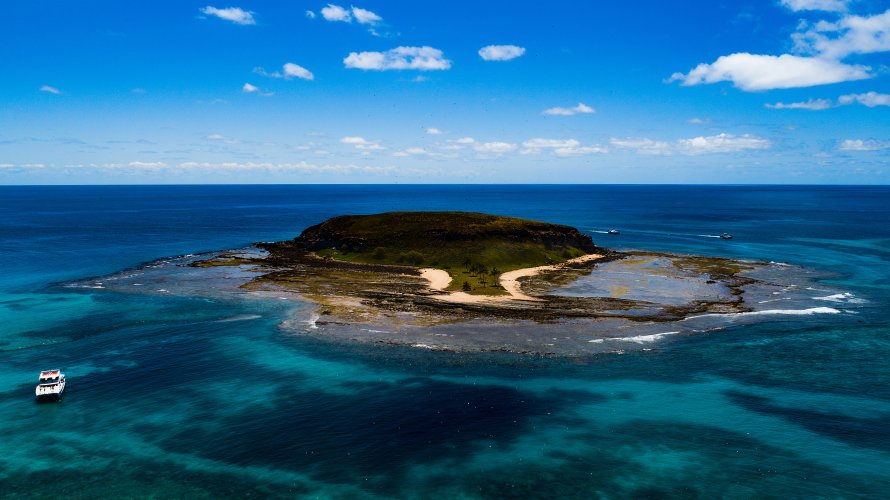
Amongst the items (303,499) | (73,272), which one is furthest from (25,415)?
(73,272)

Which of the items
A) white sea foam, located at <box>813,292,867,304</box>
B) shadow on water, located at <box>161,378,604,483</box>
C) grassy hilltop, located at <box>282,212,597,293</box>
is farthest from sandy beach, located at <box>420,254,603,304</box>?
white sea foam, located at <box>813,292,867,304</box>

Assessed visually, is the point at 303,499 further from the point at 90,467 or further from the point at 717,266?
the point at 717,266

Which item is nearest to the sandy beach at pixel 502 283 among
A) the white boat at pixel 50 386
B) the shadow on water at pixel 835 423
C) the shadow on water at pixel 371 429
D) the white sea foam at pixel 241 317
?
the white sea foam at pixel 241 317

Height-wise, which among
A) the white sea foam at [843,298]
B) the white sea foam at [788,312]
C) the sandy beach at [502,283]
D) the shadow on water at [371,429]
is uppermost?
the sandy beach at [502,283]

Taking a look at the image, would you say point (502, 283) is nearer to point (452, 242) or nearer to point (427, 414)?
point (452, 242)

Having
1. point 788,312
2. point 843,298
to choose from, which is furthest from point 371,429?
point 843,298

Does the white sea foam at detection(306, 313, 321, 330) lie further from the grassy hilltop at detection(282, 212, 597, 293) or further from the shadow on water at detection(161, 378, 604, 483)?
the grassy hilltop at detection(282, 212, 597, 293)

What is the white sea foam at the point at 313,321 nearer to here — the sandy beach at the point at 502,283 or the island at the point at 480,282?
the island at the point at 480,282
